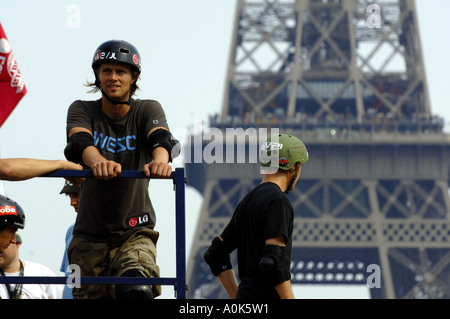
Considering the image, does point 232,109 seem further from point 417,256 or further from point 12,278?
point 12,278

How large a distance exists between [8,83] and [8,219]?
4604mm

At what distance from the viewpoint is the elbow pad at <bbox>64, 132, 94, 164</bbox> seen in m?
6.48

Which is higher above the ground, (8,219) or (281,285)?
(8,219)

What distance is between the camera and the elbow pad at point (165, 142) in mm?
6547

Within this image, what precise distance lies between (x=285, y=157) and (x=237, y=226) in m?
0.65

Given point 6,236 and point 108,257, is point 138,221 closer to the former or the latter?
point 108,257

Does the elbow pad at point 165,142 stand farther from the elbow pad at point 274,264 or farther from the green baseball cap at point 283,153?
the elbow pad at point 274,264

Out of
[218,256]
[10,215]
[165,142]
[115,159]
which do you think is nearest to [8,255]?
[10,215]

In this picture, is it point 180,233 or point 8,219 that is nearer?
point 180,233

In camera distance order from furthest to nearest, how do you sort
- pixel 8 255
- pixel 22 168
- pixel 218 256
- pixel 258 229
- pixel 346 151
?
1. pixel 346 151
2. pixel 8 255
3. pixel 218 256
4. pixel 258 229
5. pixel 22 168

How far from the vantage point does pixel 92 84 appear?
279 inches

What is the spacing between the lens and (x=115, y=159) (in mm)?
6688

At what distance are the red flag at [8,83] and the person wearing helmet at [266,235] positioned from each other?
5.07 meters

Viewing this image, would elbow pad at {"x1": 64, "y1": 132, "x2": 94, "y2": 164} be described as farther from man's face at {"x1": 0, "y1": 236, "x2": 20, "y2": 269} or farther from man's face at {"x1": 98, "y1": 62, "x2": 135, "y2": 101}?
man's face at {"x1": 0, "y1": 236, "x2": 20, "y2": 269}
